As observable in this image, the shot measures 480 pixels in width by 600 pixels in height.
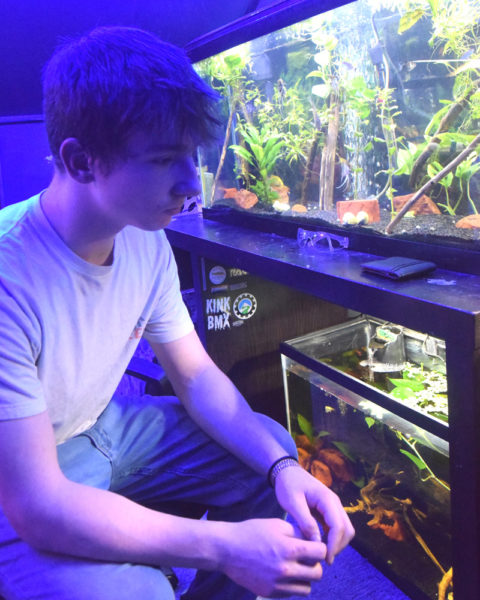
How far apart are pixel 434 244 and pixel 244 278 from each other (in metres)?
0.72

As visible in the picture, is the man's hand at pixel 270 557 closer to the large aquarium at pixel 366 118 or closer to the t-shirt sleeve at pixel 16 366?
the t-shirt sleeve at pixel 16 366

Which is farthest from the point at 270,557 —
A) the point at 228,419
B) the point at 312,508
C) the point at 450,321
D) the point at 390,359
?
the point at 390,359

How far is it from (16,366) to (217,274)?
0.95 meters

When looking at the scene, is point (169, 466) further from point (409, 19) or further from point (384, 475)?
point (409, 19)

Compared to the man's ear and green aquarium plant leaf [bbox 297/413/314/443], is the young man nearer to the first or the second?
the man's ear

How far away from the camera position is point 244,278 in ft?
5.69

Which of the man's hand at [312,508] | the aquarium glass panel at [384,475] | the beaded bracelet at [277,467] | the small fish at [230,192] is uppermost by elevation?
the small fish at [230,192]

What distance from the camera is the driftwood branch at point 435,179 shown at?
1.00 meters

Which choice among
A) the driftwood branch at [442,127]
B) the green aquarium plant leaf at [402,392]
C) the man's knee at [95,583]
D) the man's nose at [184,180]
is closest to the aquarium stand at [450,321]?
the green aquarium plant leaf at [402,392]

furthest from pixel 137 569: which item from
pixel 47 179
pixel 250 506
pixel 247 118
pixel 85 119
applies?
pixel 47 179

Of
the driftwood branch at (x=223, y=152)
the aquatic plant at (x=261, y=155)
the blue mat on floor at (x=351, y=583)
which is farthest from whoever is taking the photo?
the driftwood branch at (x=223, y=152)

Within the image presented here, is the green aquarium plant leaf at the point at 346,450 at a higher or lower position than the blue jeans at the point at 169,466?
lower

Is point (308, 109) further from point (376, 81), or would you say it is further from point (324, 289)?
point (324, 289)

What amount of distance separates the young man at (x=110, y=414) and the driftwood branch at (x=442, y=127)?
1.47 ft
